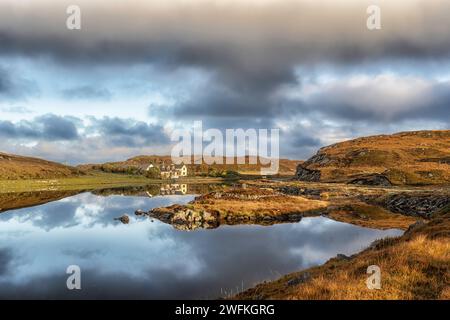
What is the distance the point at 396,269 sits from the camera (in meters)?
17.2

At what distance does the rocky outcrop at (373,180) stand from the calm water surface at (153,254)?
93.7 m

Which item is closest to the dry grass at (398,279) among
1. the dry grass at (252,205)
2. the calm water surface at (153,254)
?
the calm water surface at (153,254)

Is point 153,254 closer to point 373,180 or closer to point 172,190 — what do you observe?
point 172,190

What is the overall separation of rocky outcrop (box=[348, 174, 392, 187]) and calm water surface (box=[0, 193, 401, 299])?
307ft

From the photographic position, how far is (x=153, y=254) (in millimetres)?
36844

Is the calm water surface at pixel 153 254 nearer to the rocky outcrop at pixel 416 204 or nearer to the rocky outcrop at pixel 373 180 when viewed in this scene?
the rocky outcrop at pixel 416 204

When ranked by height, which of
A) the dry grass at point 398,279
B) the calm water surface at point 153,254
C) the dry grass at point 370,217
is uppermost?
the dry grass at point 398,279

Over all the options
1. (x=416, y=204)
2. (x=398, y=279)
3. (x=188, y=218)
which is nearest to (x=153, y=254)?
(x=188, y=218)

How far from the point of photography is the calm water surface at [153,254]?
26.6 m

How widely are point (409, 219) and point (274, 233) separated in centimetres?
2592

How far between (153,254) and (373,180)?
13141 centimetres

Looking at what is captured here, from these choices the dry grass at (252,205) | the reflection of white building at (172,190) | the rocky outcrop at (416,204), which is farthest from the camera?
the reflection of white building at (172,190)

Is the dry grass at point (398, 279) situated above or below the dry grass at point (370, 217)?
above

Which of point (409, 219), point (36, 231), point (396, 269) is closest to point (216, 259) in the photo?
point (396, 269)
